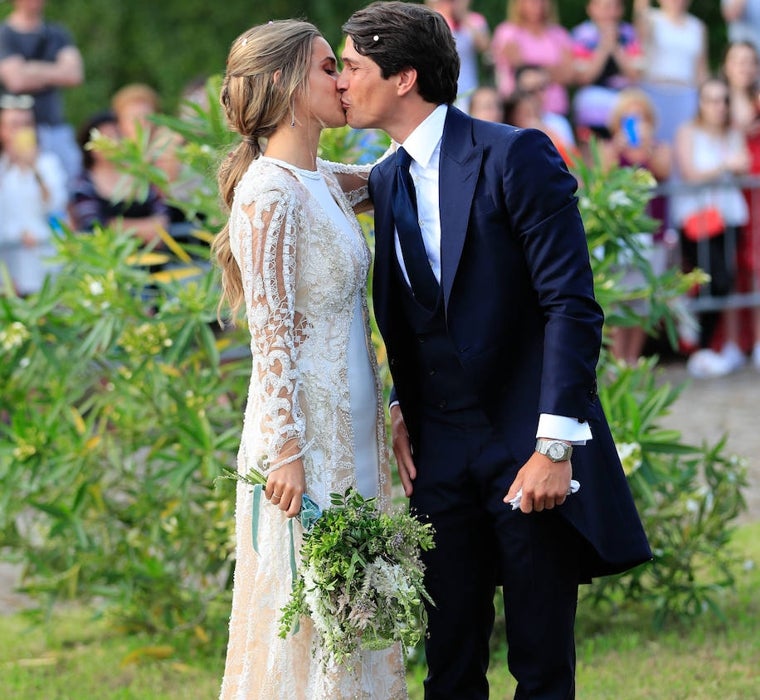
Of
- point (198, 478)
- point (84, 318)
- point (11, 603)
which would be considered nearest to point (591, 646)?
point (198, 478)

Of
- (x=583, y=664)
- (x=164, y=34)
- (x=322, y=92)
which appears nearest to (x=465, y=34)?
(x=583, y=664)

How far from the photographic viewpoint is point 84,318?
17.1ft

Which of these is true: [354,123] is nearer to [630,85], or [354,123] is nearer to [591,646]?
[591,646]

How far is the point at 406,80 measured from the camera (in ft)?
11.9

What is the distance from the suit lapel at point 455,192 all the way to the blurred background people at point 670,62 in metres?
8.25

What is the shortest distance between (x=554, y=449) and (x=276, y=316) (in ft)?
2.59

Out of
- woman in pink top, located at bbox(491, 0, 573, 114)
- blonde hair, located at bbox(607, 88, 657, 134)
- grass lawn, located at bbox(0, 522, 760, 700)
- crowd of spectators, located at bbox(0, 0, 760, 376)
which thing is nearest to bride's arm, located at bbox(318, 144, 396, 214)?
grass lawn, located at bbox(0, 522, 760, 700)

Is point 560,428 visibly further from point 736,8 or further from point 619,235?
point 736,8

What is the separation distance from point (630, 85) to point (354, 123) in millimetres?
8007

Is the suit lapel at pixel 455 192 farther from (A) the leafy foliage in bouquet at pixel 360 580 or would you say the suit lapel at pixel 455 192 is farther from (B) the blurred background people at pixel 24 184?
(B) the blurred background people at pixel 24 184

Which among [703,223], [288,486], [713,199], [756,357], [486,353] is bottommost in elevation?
[756,357]

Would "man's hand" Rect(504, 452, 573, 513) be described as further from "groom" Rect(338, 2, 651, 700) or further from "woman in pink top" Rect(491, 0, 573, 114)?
"woman in pink top" Rect(491, 0, 573, 114)

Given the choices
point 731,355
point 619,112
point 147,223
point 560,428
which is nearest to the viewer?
point 560,428

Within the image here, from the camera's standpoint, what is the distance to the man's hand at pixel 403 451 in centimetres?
382
